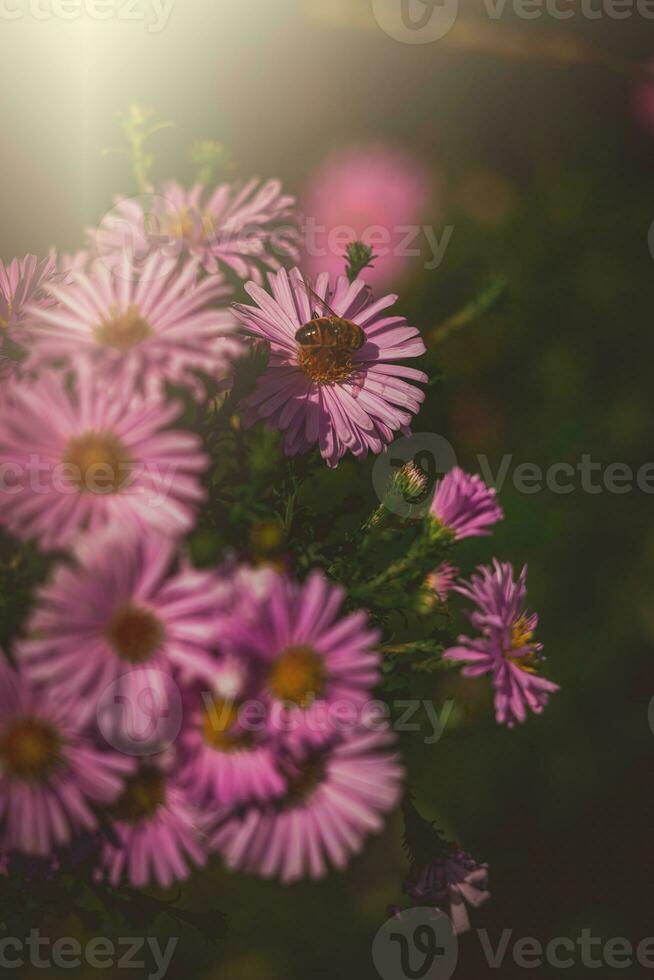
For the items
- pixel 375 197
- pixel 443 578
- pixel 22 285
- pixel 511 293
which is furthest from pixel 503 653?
pixel 375 197

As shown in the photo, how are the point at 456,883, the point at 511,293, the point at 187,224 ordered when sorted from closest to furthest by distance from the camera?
the point at 456,883, the point at 187,224, the point at 511,293

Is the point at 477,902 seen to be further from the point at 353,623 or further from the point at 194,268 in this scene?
the point at 194,268

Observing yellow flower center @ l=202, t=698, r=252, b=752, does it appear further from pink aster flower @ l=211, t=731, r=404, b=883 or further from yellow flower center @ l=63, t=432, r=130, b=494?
yellow flower center @ l=63, t=432, r=130, b=494

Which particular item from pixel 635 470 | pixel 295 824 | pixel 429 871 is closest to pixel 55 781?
pixel 295 824

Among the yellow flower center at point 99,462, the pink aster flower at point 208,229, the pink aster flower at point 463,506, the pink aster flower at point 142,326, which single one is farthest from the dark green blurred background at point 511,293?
the yellow flower center at point 99,462

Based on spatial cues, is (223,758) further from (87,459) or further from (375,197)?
(375,197)

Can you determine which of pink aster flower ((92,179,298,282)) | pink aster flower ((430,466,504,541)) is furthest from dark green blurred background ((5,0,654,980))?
pink aster flower ((430,466,504,541))
